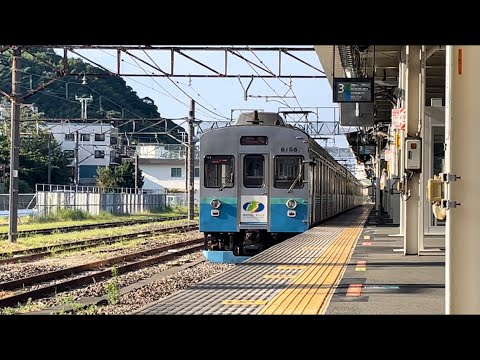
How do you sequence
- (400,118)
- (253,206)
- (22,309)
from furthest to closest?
(253,206) → (400,118) → (22,309)

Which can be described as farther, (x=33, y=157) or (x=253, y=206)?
(x=33, y=157)

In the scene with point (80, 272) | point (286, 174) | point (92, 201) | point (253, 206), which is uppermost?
point (286, 174)

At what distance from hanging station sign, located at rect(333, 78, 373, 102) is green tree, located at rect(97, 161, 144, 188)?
3385 centimetres

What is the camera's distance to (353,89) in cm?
1227

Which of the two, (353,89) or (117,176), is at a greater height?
(353,89)

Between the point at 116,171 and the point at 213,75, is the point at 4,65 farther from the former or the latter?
the point at 213,75

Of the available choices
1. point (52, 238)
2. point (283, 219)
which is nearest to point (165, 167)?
point (52, 238)

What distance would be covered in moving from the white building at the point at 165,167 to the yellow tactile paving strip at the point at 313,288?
34315 mm

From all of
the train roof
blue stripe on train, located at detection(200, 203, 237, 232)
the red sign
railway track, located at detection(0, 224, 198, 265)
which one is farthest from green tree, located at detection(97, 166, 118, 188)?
the red sign

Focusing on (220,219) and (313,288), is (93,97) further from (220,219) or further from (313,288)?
(313,288)

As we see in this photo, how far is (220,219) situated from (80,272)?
2.89 metres
